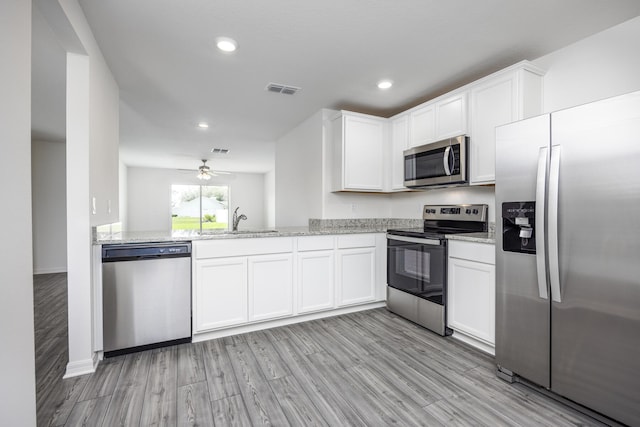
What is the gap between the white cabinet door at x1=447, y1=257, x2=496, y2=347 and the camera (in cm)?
242

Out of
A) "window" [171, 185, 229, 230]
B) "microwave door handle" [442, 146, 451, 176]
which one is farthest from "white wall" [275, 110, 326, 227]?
"window" [171, 185, 229, 230]

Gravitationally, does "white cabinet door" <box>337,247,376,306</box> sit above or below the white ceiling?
below

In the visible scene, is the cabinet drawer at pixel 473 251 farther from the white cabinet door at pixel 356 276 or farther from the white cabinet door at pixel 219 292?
the white cabinet door at pixel 219 292

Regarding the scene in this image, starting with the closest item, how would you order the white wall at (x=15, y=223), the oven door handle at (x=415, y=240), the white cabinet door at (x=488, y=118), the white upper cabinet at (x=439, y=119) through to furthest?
the white wall at (x=15, y=223) → the white cabinet door at (x=488, y=118) → the oven door handle at (x=415, y=240) → the white upper cabinet at (x=439, y=119)

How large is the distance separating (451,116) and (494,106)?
44 centimetres

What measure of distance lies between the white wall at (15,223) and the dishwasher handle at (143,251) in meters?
1.22

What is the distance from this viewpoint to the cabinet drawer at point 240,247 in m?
2.73

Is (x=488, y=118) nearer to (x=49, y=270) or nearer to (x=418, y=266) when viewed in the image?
(x=418, y=266)

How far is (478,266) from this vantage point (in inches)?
99.0

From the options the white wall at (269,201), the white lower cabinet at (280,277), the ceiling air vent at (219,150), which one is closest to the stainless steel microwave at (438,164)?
the white lower cabinet at (280,277)

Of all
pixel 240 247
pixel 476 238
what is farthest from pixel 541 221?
pixel 240 247

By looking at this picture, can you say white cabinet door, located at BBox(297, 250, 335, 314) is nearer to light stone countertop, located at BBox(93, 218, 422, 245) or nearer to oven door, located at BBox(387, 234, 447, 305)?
light stone countertop, located at BBox(93, 218, 422, 245)

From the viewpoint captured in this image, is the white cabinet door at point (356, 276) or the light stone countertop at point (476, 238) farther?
the white cabinet door at point (356, 276)

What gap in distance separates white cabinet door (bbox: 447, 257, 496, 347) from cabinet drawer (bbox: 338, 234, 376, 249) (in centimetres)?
98
